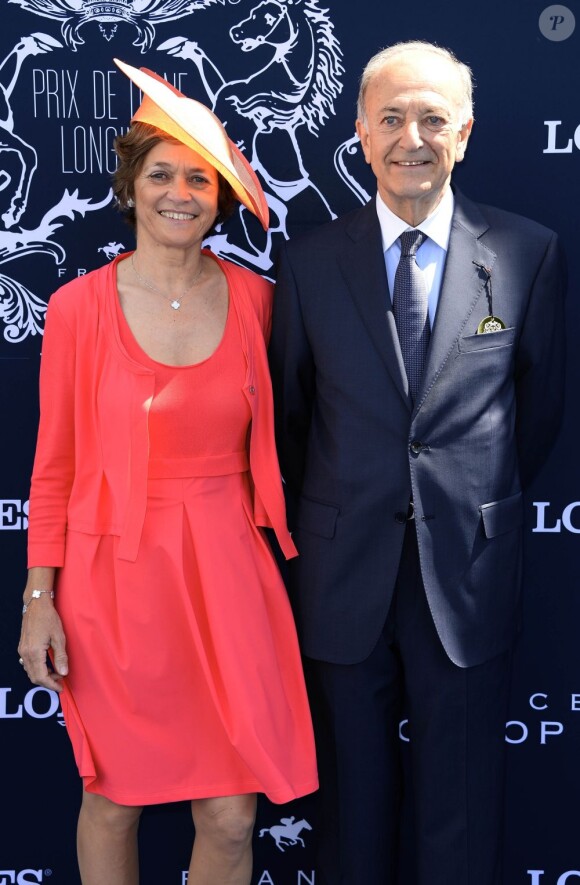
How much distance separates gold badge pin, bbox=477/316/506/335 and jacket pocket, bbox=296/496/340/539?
476 millimetres

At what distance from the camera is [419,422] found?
219 centimetres

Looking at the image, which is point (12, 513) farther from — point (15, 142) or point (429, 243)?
point (429, 243)

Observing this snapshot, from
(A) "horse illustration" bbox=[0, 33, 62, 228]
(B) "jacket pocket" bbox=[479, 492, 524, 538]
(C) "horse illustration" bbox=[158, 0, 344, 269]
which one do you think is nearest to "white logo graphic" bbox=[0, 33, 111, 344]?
(A) "horse illustration" bbox=[0, 33, 62, 228]

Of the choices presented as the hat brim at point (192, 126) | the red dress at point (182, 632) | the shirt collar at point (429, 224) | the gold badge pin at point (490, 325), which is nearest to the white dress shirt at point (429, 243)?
the shirt collar at point (429, 224)

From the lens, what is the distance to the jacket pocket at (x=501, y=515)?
89.7 inches

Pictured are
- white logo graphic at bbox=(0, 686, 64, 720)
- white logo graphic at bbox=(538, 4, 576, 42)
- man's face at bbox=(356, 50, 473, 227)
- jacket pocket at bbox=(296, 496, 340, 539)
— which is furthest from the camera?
white logo graphic at bbox=(0, 686, 64, 720)

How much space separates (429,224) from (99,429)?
0.81 meters

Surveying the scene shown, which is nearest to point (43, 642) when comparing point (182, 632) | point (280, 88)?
point (182, 632)

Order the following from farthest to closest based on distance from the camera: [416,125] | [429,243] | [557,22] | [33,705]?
[33,705], [557,22], [429,243], [416,125]

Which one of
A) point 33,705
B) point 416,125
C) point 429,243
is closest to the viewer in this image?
point 416,125

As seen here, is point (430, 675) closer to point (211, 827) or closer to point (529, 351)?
point (211, 827)

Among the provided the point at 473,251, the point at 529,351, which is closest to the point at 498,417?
the point at 529,351

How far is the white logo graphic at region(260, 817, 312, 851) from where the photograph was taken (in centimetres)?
298

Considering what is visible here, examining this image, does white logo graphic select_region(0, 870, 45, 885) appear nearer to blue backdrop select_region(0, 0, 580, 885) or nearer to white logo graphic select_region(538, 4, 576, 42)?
blue backdrop select_region(0, 0, 580, 885)
